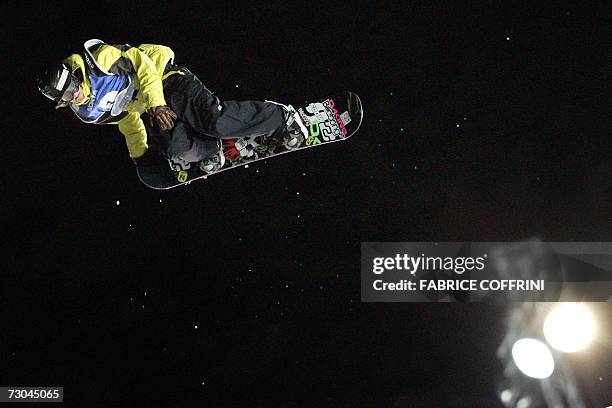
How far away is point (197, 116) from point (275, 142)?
1.65 feet

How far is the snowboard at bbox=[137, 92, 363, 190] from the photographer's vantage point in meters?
4.29

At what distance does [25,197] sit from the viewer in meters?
4.57

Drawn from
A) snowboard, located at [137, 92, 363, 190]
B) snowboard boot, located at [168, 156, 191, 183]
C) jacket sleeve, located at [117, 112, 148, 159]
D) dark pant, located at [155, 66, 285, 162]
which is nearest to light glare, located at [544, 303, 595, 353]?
snowboard, located at [137, 92, 363, 190]

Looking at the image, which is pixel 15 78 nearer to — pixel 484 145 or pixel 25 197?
pixel 25 197

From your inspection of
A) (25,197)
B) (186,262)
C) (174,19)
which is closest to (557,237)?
(186,262)

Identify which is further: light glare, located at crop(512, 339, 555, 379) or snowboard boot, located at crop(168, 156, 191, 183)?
light glare, located at crop(512, 339, 555, 379)

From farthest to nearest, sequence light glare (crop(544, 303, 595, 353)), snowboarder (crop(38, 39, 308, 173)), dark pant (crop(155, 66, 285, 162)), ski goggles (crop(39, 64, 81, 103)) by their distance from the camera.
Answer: light glare (crop(544, 303, 595, 353)) → dark pant (crop(155, 66, 285, 162)) → snowboarder (crop(38, 39, 308, 173)) → ski goggles (crop(39, 64, 81, 103))

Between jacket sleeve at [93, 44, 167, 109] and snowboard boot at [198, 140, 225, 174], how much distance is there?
53 centimetres

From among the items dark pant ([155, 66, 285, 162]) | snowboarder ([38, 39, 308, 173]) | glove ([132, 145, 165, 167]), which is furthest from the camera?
glove ([132, 145, 165, 167])

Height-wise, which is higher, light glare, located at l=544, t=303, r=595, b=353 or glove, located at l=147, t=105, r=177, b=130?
glove, located at l=147, t=105, r=177, b=130

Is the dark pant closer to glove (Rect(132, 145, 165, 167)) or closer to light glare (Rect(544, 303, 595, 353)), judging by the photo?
glove (Rect(132, 145, 165, 167))

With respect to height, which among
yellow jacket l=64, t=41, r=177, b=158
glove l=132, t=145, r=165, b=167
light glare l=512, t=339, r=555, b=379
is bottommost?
light glare l=512, t=339, r=555, b=379

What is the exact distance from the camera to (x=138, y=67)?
3820 mm

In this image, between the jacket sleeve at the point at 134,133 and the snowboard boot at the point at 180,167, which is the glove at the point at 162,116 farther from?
the snowboard boot at the point at 180,167
